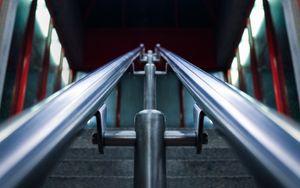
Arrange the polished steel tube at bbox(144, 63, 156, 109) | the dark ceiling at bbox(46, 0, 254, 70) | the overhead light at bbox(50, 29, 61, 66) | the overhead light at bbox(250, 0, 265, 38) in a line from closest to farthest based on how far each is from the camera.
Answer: the polished steel tube at bbox(144, 63, 156, 109), the overhead light at bbox(250, 0, 265, 38), the overhead light at bbox(50, 29, 61, 66), the dark ceiling at bbox(46, 0, 254, 70)

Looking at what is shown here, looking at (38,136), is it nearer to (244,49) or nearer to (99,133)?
(99,133)

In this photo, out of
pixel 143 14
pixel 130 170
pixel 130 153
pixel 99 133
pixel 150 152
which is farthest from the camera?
pixel 143 14

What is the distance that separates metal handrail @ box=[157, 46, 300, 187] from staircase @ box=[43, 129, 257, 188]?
34.6 inches

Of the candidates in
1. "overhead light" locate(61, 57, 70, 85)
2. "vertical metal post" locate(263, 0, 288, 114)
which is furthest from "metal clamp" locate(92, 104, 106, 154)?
"overhead light" locate(61, 57, 70, 85)

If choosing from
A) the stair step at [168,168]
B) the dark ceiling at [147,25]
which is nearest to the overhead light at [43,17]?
the dark ceiling at [147,25]

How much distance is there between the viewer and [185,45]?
27.2 ft

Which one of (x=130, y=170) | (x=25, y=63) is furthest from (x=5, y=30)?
(x=130, y=170)

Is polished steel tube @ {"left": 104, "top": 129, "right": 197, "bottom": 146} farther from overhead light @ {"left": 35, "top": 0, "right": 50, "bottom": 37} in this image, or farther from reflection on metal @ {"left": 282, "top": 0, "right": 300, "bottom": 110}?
overhead light @ {"left": 35, "top": 0, "right": 50, "bottom": 37}

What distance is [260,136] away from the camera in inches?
16.6

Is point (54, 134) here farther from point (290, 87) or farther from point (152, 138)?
point (290, 87)

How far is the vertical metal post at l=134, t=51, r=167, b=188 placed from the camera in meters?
0.82

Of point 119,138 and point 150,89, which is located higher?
point 150,89

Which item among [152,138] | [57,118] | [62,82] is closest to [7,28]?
[152,138]

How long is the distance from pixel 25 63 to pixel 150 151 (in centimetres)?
474
